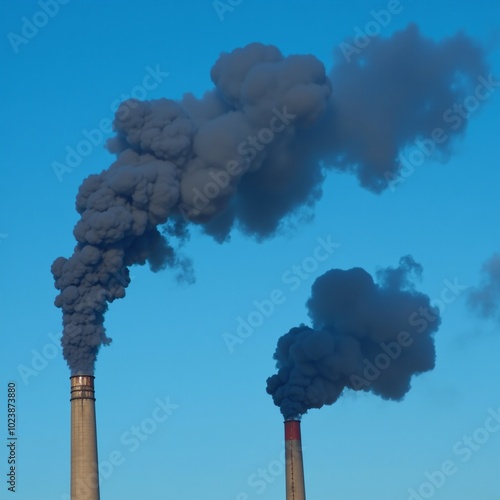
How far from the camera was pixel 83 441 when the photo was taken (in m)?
59.3

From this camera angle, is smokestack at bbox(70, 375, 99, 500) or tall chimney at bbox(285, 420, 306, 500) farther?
tall chimney at bbox(285, 420, 306, 500)

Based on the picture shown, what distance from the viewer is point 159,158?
64.7 meters

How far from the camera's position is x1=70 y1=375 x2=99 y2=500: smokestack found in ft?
193

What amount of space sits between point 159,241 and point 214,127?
700 centimetres

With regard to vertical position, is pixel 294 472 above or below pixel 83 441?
above

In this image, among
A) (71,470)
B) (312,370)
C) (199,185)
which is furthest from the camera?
(312,370)

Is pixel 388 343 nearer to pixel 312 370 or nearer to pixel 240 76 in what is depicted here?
pixel 312 370

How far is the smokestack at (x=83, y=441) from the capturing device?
193ft

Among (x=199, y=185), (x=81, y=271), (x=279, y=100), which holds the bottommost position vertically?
(x=81, y=271)

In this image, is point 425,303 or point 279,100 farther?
point 425,303

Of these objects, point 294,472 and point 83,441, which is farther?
point 294,472

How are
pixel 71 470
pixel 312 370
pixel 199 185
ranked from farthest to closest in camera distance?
pixel 312 370, pixel 199 185, pixel 71 470

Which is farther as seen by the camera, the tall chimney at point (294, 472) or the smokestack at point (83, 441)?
the tall chimney at point (294, 472)

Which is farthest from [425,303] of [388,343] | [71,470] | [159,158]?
[71,470]
